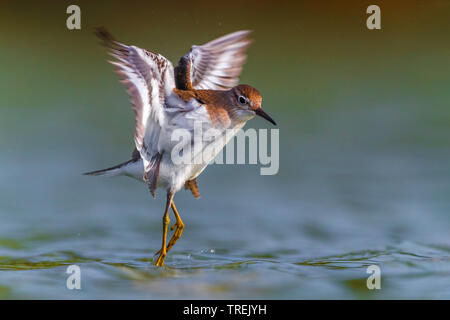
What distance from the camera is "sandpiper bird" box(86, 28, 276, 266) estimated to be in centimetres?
689

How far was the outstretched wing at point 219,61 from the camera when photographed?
8406 millimetres

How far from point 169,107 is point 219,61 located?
1517mm

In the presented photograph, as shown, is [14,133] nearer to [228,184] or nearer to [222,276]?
[228,184]

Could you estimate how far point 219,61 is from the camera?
336 inches

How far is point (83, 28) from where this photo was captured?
14781 millimetres

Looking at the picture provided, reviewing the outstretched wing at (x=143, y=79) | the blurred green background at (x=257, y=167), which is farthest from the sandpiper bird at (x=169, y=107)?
the blurred green background at (x=257, y=167)

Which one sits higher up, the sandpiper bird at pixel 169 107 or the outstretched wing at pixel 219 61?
the outstretched wing at pixel 219 61

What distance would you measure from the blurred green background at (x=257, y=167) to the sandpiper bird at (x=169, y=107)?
0.95 meters

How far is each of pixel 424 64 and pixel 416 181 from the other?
4074mm

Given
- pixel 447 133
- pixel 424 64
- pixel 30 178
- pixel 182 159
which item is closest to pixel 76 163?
pixel 30 178

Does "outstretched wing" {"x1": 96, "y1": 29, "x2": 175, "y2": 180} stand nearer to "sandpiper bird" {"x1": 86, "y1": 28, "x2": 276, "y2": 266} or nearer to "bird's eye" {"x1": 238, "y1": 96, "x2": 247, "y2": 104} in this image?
"sandpiper bird" {"x1": 86, "y1": 28, "x2": 276, "y2": 266}

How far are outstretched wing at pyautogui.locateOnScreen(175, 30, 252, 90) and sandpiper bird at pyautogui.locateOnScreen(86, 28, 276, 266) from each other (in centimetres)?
1

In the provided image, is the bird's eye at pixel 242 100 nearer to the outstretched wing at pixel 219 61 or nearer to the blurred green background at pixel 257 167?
the outstretched wing at pixel 219 61

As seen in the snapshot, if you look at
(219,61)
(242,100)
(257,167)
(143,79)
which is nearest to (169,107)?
(143,79)
